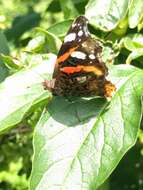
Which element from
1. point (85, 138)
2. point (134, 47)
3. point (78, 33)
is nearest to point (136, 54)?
point (134, 47)

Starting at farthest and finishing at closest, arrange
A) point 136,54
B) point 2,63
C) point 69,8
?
point 69,8 → point 2,63 → point 136,54

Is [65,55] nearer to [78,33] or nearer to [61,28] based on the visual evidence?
[78,33]

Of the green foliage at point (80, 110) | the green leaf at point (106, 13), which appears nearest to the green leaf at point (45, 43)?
the green foliage at point (80, 110)

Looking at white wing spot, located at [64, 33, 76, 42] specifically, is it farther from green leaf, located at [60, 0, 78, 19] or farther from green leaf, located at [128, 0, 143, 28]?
green leaf, located at [60, 0, 78, 19]

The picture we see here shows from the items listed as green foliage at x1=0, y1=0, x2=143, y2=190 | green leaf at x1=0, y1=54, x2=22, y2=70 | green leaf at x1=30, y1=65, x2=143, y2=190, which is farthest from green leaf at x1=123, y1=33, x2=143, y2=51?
green leaf at x1=0, y1=54, x2=22, y2=70

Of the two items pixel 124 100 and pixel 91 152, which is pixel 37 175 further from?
pixel 124 100
